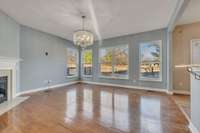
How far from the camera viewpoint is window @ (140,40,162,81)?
18.0 feet

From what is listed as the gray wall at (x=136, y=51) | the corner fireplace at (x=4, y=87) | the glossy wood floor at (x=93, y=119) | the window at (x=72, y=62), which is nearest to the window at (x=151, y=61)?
the gray wall at (x=136, y=51)

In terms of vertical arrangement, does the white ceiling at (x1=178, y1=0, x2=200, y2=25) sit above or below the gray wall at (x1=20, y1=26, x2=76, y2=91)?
above

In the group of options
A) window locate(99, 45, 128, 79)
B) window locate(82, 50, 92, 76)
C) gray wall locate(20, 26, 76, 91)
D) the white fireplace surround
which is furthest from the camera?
window locate(82, 50, 92, 76)

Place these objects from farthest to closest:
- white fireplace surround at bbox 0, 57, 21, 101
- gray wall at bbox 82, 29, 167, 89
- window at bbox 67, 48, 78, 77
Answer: window at bbox 67, 48, 78, 77, gray wall at bbox 82, 29, 167, 89, white fireplace surround at bbox 0, 57, 21, 101

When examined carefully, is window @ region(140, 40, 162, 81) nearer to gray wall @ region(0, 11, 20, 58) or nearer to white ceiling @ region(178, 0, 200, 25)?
white ceiling @ region(178, 0, 200, 25)

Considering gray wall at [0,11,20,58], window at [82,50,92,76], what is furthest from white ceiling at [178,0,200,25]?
gray wall at [0,11,20,58]

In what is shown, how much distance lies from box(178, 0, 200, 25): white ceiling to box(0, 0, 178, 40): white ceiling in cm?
53

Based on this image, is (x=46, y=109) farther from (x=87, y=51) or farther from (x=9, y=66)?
(x=87, y=51)

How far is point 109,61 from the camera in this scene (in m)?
7.15

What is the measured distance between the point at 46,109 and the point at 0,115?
0.97 m

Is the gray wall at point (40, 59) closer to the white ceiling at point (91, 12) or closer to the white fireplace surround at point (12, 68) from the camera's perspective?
the white fireplace surround at point (12, 68)

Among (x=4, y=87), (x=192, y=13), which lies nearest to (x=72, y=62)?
(x=4, y=87)

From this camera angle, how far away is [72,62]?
772cm

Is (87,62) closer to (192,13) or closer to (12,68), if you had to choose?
(12,68)
